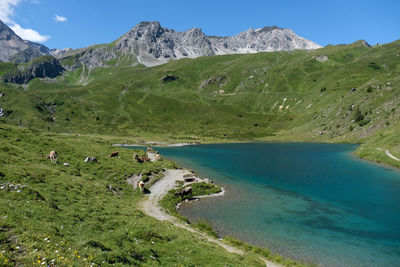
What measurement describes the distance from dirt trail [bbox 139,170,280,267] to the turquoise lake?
14.7ft

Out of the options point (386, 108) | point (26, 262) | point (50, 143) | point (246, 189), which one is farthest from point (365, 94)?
point (26, 262)

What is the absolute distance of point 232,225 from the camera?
119 ft

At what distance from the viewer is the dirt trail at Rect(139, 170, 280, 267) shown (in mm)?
28094

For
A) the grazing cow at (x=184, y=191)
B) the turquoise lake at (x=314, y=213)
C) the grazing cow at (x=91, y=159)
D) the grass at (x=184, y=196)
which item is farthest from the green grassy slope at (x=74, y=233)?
A: the grazing cow at (x=91, y=159)

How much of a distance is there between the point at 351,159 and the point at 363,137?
6898 cm

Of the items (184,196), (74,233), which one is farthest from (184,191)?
(74,233)

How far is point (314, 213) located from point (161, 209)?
2787 cm

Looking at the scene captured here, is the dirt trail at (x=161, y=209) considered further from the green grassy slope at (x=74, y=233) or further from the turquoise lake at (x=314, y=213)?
the turquoise lake at (x=314, y=213)

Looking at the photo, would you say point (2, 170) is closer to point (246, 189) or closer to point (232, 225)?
point (232, 225)

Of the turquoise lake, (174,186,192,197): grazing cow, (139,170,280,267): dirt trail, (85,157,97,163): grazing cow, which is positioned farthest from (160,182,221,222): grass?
(85,157,97,163): grazing cow

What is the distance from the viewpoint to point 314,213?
139 feet

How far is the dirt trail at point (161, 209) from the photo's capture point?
28094mm

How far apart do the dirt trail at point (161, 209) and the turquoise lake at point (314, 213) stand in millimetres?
4476

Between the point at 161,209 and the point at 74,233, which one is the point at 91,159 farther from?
the point at 74,233
